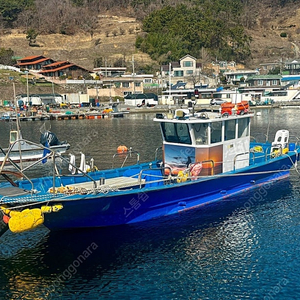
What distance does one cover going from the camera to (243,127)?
67.4 ft

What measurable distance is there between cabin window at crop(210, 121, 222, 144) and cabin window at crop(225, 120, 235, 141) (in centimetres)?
53

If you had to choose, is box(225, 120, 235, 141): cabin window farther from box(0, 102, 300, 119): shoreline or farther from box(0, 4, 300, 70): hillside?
box(0, 4, 300, 70): hillside

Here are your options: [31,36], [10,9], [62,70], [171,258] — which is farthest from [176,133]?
[10,9]

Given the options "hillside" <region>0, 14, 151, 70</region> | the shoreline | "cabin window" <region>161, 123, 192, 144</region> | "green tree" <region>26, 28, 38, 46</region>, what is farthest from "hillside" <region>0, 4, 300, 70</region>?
"cabin window" <region>161, 123, 192, 144</region>

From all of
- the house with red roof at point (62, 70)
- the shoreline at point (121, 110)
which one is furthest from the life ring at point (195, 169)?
the house with red roof at point (62, 70)

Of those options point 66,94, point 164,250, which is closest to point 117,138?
point 164,250

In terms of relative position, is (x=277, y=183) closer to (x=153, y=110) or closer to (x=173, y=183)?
(x=173, y=183)

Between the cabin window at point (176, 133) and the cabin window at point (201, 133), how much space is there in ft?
1.14

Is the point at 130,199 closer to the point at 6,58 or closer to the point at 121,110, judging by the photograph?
the point at 121,110

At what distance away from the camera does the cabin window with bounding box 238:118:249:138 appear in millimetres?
20281

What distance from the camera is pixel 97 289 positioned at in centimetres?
1257

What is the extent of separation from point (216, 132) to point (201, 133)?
882mm

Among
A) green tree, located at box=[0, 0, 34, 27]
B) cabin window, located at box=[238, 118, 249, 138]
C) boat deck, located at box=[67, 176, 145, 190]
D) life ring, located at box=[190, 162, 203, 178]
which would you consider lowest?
boat deck, located at box=[67, 176, 145, 190]

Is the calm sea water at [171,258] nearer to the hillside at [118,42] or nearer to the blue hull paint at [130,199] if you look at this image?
the blue hull paint at [130,199]
